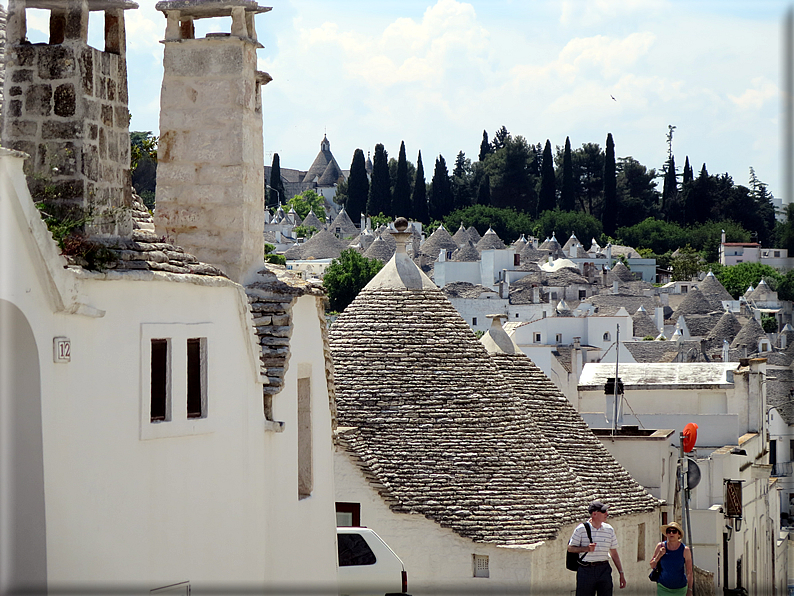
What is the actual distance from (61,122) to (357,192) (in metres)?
157

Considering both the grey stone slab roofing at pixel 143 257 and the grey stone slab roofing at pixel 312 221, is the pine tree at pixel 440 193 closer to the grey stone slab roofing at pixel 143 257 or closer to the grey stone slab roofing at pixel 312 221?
the grey stone slab roofing at pixel 312 221

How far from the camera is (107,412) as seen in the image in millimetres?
10047

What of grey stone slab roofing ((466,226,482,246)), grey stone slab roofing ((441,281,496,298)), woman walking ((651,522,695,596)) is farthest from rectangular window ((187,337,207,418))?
grey stone slab roofing ((466,226,482,246))

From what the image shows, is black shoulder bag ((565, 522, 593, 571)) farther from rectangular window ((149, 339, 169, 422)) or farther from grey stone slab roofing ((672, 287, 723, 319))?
grey stone slab roofing ((672, 287, 723, 319))

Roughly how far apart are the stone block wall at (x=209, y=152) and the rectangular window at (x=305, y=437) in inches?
66.3

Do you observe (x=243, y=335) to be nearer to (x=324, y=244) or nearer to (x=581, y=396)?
(x=581, y=396)

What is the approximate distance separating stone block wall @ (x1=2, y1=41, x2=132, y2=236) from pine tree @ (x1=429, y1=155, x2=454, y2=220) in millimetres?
151860

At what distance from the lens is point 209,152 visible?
1389 cm

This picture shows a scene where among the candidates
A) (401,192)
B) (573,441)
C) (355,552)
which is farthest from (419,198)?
(355,552)

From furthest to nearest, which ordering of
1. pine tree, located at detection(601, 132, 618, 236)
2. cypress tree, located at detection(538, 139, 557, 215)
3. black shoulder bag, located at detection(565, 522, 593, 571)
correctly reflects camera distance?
cypress tree, located at detection(538, 139, 557, 215)
pine tree, located at detection(601, 132, 618, 236)
black shoulder bag, located at detection(565, 522, 593, 571)

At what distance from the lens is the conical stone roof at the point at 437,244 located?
456 feet

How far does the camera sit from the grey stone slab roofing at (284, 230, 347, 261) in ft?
451

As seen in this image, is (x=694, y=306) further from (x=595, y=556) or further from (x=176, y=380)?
(x=176, y=380)

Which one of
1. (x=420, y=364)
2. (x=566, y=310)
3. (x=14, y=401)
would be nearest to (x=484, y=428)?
(x=420, y=364)
